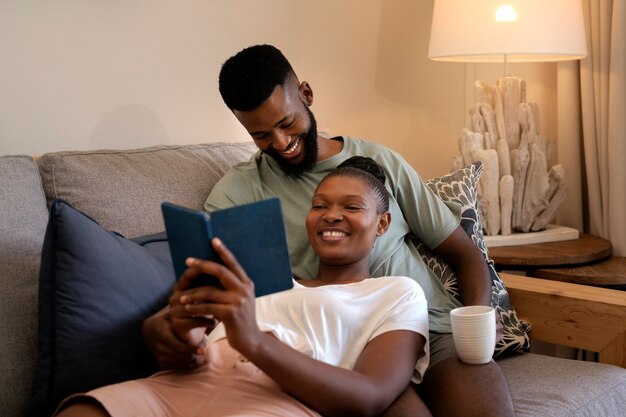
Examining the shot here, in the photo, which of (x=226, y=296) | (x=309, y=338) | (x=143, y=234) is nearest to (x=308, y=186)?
(x=143, y=234)

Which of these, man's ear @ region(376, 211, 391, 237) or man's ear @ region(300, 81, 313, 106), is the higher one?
man's ear @ region(300, 81, 313, 106)

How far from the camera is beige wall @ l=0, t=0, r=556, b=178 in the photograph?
6.48ft

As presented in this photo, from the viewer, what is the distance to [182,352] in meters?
1.38

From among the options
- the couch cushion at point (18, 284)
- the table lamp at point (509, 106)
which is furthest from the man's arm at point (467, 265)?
the couch cushion at point (18, 284)

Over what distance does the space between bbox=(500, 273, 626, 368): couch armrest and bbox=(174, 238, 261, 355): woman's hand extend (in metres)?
1.00

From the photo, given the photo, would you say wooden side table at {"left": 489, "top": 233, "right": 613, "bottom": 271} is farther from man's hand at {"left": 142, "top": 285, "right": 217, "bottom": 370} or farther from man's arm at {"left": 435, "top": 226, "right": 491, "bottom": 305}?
man's hand at {"left": 142, "top": 285, "right": 217, "bottom": 370}

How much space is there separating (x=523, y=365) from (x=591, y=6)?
1.43 m

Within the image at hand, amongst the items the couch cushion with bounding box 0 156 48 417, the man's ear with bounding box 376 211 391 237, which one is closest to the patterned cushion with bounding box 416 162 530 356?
the man's ear with bounding box 376 211 391 237

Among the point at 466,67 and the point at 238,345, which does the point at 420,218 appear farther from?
the point at 466,67

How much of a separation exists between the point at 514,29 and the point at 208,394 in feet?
5.04

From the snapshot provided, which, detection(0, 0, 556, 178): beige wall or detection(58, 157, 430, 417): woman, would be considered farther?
detection(0, 0, 556, 178): beige wall

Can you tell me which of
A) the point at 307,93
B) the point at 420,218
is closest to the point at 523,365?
the point at 420,218

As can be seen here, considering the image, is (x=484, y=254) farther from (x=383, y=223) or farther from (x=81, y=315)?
(x=81, y=315)

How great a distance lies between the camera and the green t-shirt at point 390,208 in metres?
1.85
